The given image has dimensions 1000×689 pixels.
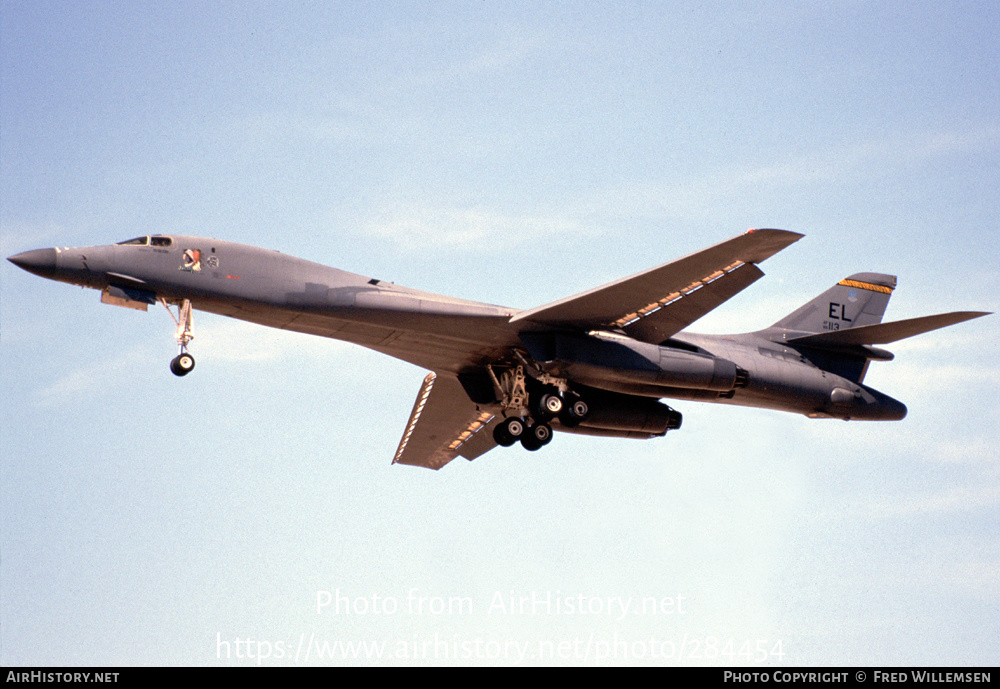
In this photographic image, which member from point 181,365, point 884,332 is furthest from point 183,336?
point 884,332

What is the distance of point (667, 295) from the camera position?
89.5ft

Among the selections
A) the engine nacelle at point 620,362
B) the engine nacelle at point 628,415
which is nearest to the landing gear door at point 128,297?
the engine nacelle at point 620,362

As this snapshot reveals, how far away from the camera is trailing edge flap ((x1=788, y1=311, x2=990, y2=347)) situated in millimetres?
27709

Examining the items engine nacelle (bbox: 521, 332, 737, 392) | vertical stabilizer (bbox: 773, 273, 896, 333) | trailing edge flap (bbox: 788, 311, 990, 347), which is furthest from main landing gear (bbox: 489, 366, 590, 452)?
vertical stabilizer (bbox: 773, 273, 896, 333)

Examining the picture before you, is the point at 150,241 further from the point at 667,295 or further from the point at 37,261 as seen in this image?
the point at 667,295

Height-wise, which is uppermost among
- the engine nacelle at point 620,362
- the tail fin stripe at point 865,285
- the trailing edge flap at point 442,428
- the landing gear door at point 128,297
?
the tail fin stripe at point 865,285

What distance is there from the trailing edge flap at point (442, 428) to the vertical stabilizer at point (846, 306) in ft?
29.0

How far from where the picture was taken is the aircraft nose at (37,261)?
2420cm

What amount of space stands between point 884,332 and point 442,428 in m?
12.3

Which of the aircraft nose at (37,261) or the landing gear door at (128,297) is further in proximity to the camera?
the landing gear door at (128,297)

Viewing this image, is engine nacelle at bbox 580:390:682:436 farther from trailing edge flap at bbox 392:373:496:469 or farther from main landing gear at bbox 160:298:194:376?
main landing gear at bbox 160:298:194:376

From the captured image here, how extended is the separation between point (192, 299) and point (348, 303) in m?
3.37

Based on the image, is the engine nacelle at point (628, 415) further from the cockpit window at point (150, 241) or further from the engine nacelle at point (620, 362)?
the cockpit window at point (150, 241)
